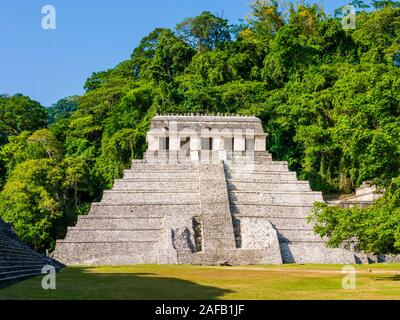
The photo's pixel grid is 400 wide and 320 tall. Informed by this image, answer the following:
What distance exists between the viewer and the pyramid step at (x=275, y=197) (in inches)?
1688

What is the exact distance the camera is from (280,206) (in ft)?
138

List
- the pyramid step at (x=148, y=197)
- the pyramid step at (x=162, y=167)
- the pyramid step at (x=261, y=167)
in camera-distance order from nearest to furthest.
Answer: the pyramid step at (x=148, y=197) → the pyramid step at (x=162, y=167) → the pyramid step at (x=261, y=167)

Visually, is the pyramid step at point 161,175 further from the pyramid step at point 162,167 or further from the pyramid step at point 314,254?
the pyramid step at point 314,254

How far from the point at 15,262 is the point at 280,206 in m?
19.9

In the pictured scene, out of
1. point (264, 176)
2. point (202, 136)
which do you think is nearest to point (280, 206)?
point (264, 176)

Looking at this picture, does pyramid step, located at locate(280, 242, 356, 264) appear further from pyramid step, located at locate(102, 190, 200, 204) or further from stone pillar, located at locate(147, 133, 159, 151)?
stone pillar, located at locate(147, 133, 159, 151)

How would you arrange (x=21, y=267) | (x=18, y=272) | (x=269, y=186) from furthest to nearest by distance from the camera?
(x=269, y=186) < (x=21, y=267) < (x=18, y=272)

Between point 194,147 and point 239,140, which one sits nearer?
point 194,147

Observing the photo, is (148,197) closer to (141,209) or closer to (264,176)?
(141,209)

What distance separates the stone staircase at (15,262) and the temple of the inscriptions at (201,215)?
6.26 m

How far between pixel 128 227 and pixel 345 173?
2222 cm

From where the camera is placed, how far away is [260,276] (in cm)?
2625

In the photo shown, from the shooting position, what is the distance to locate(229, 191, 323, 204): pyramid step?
42.9 m

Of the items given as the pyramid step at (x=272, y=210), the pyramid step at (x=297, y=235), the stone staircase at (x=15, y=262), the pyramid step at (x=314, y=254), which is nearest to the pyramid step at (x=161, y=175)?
the pyramid step at (x=272, y=210)
